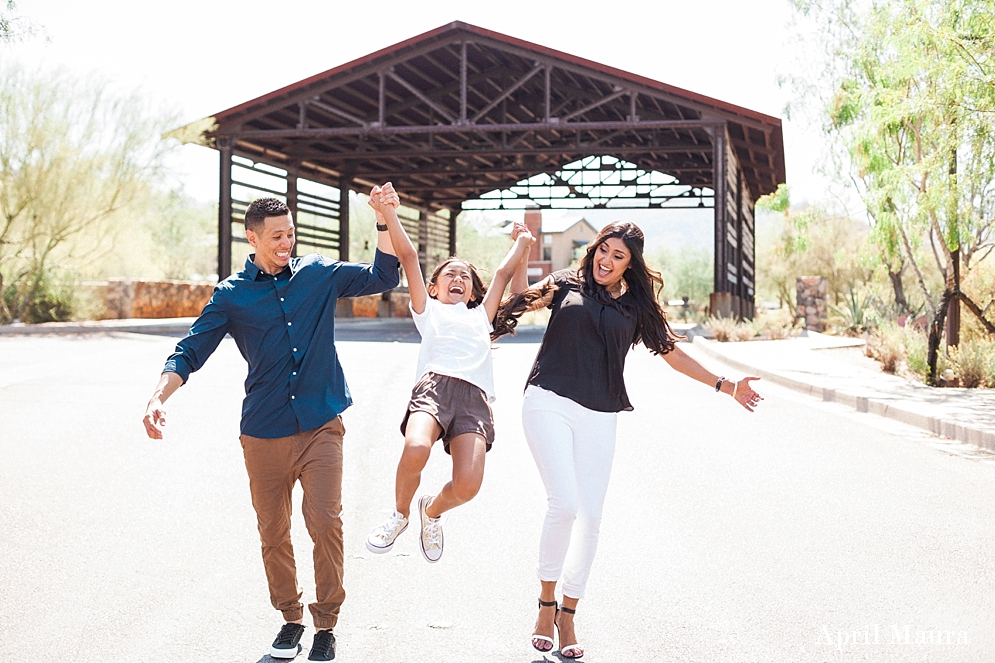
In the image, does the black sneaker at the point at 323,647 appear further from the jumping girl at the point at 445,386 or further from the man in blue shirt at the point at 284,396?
the jumping girl at the point at 445,386

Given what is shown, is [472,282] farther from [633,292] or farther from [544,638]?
[544,638]

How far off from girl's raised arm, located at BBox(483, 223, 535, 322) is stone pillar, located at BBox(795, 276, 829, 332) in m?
27.3

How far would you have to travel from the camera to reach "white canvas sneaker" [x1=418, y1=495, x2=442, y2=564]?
15.3ft

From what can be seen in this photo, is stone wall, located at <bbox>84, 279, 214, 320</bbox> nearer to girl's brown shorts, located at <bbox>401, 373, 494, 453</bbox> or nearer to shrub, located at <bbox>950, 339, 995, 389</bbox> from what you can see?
shrub, located at <bbox>950, 339, 995, 389</bbox>

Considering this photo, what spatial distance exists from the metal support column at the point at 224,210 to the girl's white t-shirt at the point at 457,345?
23842 millimetres

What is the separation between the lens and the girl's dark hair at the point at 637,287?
15.1 ft

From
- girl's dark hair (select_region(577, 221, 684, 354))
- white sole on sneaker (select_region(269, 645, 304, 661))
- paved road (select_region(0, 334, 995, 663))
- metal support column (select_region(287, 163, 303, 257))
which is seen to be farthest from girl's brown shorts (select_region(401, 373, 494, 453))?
metal support column (select_region(287, 163, 303, 257))

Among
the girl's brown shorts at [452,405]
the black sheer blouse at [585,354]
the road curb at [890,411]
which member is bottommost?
the road curb at [890,411]

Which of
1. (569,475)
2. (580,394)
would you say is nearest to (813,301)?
(580,394)

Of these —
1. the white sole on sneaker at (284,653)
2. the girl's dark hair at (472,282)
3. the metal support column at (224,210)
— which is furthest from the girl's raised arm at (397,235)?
the metal support column at (224,210)

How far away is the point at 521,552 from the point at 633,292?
5.93ft

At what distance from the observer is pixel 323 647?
405 centimetres

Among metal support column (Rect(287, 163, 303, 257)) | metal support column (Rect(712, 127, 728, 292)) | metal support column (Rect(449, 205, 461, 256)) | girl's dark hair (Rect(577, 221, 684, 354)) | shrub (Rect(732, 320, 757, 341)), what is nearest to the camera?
Result: girl's dark hair (Rect(577, 221, 684, 354))

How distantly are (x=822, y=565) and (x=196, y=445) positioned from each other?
5.86 meters
